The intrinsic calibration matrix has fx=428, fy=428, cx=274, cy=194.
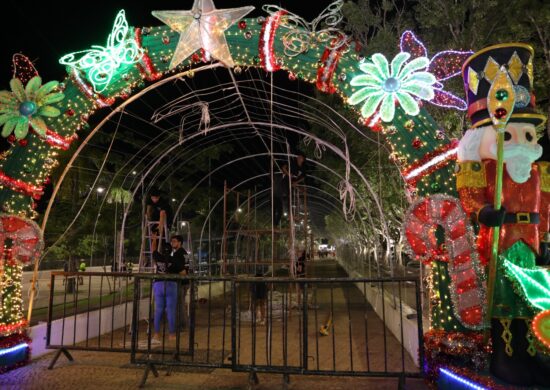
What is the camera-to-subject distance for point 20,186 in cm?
607

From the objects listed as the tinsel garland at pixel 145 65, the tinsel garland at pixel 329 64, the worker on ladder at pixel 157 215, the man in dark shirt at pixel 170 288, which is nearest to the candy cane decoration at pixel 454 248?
the tinsel garland at pixel 329 64

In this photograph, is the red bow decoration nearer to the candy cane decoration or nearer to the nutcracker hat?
the candy cane decoration

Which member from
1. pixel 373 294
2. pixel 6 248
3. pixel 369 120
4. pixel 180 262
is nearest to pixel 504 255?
pixel 369 120

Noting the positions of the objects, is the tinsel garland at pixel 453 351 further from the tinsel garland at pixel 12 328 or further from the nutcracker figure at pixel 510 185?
the tinsel garland at pixel 12 328

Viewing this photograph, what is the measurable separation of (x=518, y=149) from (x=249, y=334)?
19.6 feet

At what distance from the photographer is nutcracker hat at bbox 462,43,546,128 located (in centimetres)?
402

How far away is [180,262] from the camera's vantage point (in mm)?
7199

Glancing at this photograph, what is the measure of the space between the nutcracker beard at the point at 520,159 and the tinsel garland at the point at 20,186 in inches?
238

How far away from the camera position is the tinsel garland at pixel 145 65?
A: 6070 mm

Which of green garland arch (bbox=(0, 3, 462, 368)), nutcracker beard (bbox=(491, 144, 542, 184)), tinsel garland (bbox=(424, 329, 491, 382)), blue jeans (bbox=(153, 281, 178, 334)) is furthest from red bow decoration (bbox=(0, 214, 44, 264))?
nutcracker beard (bbox=(491, 144, 542, 184))

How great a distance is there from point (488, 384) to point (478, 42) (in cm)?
709

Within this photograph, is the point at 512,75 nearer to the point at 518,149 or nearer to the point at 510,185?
the point at 518,149

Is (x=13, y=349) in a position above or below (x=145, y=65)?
below

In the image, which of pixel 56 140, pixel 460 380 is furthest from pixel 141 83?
pixel 460 380
